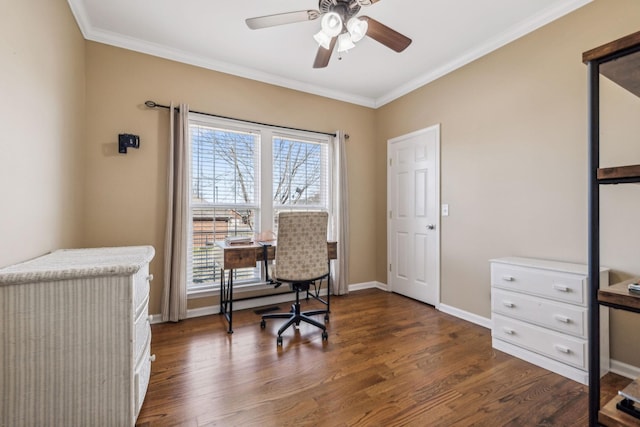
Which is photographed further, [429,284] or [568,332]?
[429,284]

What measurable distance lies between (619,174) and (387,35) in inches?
65.7

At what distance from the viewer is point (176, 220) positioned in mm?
2779

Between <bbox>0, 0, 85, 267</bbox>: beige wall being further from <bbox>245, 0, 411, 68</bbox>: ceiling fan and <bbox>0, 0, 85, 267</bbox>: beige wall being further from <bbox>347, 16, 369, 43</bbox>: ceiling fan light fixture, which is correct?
<bbox>347, 16, 369, 43</bbox>: ceiling fan light fixture

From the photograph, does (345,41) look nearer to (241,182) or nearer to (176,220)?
(241,182)

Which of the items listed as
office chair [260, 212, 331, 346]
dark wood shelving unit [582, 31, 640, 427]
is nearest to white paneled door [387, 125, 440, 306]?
office chair [260, 212, 331, 346]

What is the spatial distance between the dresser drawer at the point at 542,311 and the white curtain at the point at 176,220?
2843mm

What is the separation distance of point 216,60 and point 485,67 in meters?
2.73

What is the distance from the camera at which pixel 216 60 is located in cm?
304

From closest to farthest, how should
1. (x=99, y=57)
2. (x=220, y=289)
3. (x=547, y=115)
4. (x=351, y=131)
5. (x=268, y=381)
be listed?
1. (x=268, y=381)
2. (x=547, y=115)
3. (x=99, y=57)
4. (x=220, y=289)
5. (x=351, y=131)

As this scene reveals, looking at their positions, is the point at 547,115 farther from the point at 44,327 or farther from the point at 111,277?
the point at 44,327

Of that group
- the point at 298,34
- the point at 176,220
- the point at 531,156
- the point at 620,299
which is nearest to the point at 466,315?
the point at 531,156

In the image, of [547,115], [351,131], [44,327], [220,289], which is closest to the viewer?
[44,327]

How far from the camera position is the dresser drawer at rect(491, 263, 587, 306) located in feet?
6.13

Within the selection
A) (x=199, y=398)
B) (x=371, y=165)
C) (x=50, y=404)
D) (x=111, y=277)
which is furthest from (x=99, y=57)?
(x=371, y=165)
